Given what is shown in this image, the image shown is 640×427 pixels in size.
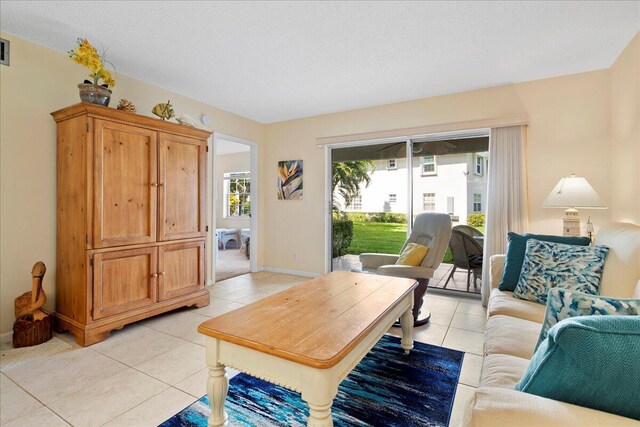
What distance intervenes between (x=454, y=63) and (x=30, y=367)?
14.0 ft

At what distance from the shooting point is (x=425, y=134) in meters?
3.97

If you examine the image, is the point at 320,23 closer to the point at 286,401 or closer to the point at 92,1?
the point at 92,1

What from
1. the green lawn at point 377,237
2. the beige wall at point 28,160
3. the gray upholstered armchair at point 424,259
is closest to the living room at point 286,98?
the beige wall at point 28,160

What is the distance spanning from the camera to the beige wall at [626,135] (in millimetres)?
2486

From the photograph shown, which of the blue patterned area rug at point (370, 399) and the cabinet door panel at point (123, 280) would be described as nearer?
the blue patterned area rug at point (370, 399)

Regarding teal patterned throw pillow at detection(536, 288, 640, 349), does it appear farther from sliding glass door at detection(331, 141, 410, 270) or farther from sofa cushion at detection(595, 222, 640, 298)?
sliding glass door at detection(331, 141, 410, 270)

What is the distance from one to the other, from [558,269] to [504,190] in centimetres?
163

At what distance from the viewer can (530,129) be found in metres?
3.42

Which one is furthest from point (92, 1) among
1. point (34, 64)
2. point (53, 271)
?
point (53, 271)

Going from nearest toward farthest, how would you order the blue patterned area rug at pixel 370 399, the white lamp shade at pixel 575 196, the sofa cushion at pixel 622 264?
the blue patterned area rug at pixel 370 399
the sofa cushion at pixel 622 264
the white lamp shade at pixel 575 196

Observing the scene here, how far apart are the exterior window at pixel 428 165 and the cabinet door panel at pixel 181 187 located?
2.78 meters

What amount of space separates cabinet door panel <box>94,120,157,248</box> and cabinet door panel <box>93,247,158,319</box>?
0.40ft

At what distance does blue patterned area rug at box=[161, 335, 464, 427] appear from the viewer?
1.62m

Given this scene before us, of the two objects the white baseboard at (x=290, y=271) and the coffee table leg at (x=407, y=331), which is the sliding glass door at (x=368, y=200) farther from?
the coffee table leg at (x=407, y=331)
